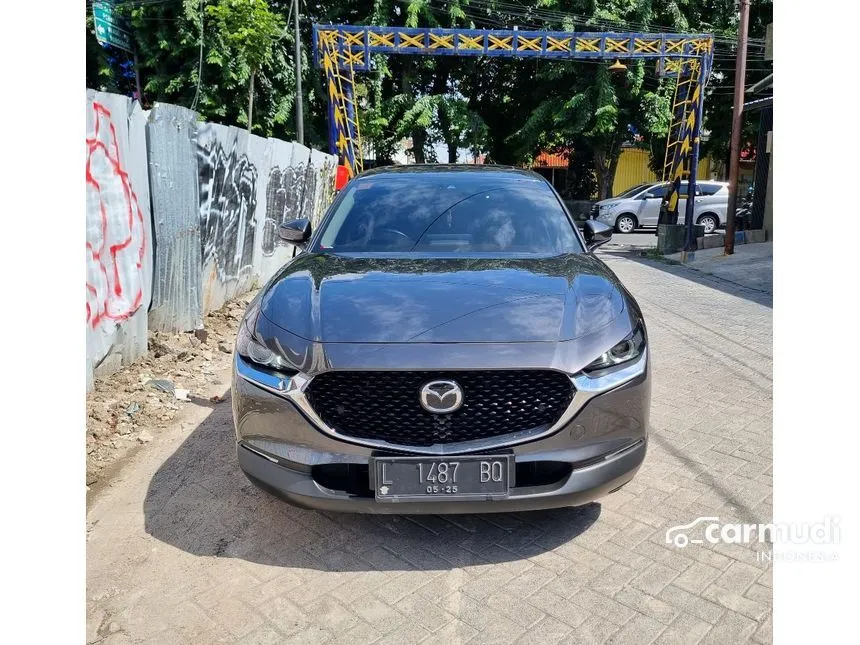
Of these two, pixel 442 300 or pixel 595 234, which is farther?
pixel 595 234

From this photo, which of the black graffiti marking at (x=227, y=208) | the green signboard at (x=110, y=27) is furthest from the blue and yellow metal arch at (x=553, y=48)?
the green signboard at (x=110, y=27)

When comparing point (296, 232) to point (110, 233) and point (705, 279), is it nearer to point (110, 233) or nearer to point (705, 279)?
point (110, 233)

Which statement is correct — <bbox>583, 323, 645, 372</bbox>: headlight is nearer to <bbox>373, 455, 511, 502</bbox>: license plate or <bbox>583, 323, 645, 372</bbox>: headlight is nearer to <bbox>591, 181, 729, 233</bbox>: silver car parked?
<bbox>373, 455, 511, 502</bbox>: license plate

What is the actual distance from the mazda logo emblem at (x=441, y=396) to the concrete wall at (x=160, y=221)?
3.06m

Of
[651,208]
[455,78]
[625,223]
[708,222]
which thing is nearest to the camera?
[708,222]

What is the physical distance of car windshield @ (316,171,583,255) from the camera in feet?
12.6

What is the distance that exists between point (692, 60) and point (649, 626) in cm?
1578

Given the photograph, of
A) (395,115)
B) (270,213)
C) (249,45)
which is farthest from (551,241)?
(395,115)

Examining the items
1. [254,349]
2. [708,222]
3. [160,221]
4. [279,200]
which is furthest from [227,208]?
[708,222]

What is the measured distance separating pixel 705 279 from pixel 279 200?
283 inches

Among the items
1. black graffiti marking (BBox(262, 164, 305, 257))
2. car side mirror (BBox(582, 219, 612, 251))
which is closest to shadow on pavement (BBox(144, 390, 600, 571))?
car side mirror (BBox(582, 219, 612, 251))

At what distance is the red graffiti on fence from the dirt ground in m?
0.47

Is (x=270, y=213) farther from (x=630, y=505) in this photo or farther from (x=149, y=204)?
(x=630, y=505)

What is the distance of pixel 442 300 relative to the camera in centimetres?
288
